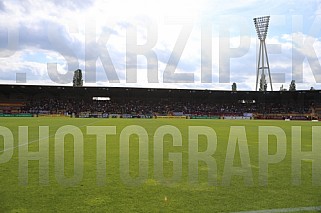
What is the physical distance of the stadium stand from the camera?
220 ft

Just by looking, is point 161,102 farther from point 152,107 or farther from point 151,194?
point 151,194

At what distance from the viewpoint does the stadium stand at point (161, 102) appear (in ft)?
220

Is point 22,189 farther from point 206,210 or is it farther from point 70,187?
point 206,210

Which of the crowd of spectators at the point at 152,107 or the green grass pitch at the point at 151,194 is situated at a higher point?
the crowd of spectators at the point at 152,107

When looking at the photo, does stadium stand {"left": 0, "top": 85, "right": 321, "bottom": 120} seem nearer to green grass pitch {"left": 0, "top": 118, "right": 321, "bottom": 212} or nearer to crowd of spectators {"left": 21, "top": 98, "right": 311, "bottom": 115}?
crowd of spectators {"left": 21, "top": 98, "right": 311, "bottom": 115}

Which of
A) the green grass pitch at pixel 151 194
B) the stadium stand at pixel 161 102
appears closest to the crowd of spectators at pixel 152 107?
the stadium stand at pixel 161 102

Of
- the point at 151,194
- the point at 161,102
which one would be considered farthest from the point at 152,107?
the point at 151,194

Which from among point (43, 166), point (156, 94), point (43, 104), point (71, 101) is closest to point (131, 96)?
point (156, 94)

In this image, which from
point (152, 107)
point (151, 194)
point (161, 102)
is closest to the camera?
point (151, 194)

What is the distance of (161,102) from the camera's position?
74438 millimetres

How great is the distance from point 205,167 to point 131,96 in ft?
216

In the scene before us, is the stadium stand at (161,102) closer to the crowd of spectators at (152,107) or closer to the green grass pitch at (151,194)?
the crowd of spectators at (152,107)

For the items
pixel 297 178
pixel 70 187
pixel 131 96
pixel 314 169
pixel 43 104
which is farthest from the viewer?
pixel 131 96

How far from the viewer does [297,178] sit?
24.5 feet
